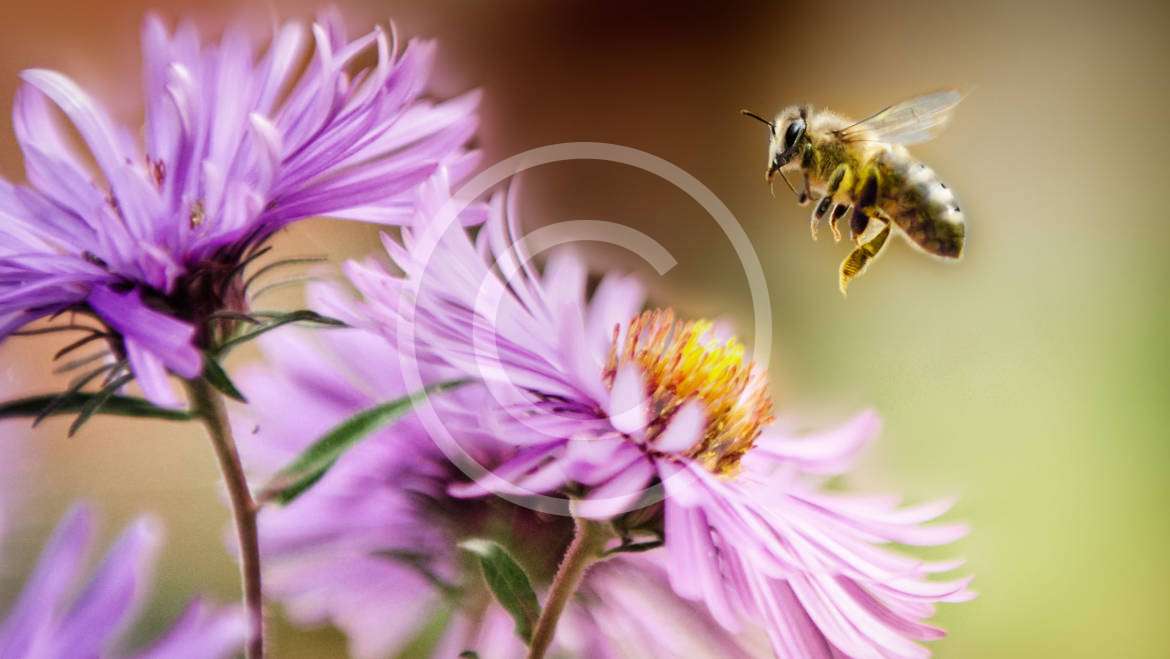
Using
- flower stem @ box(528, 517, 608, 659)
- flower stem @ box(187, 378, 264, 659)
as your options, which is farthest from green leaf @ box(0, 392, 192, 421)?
flower stem @ box(528, 517, 608, 659)

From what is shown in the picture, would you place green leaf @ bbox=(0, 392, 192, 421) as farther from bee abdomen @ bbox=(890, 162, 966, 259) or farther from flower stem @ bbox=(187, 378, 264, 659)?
bee abdomen @ bbox=(890, 162, 966, 259)

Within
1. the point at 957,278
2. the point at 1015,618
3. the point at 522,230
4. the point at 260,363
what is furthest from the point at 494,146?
the point at 1015,618

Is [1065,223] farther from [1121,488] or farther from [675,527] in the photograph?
[675,527]

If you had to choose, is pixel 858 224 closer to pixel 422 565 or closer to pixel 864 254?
pixel 864 254

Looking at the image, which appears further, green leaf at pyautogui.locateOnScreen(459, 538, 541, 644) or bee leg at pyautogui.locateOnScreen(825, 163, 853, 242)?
bee leg at pyautogui.locateOnScreen(825, 163, 853, 242)

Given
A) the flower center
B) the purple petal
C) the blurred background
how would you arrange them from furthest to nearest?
A: the blurred background < the flower center < the purple petal

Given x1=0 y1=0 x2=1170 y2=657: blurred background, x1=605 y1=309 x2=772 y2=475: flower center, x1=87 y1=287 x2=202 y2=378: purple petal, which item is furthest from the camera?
x1=0 y1=0 x2=1170 y2=657: blurred background
